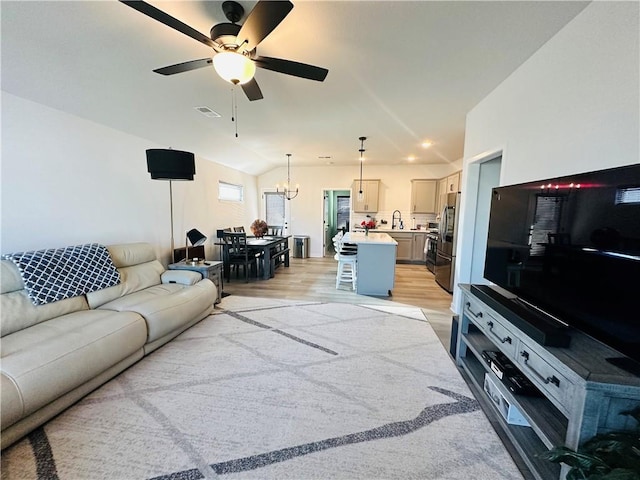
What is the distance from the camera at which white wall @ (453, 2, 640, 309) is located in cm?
139

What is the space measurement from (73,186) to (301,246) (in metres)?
5.21

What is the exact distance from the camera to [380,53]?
2.16 m

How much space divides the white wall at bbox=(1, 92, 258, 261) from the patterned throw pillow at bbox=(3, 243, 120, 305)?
0.45 metres

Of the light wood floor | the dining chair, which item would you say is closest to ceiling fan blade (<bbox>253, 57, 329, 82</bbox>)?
the light wood floor

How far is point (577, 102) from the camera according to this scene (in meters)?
1.70

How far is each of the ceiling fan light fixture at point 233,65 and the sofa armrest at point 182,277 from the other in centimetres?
249

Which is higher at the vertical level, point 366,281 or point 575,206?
point 575,206

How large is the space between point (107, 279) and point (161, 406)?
164cm

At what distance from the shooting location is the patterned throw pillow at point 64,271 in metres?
2.20

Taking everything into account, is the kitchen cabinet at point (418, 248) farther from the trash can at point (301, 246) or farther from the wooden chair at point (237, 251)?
the wooden chair at point (237, 251)

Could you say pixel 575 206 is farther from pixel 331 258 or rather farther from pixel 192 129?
pixel 331 258

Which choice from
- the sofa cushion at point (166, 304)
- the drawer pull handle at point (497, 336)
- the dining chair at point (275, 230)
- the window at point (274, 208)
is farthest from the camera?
the window at point (274, 208)

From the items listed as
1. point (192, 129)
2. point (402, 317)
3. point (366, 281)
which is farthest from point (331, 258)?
point (192, 129)

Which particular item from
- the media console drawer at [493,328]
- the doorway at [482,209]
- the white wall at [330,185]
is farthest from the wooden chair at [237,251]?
the media console drawer at [493,328]
